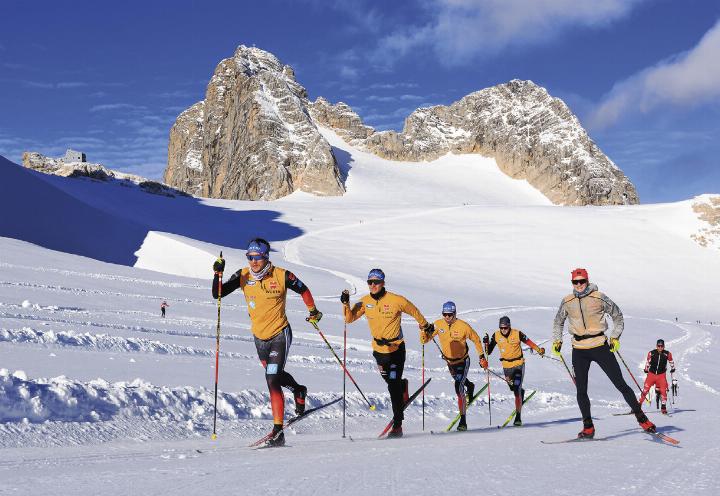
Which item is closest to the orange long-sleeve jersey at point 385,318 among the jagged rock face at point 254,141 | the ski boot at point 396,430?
the ski boot at point 396,430

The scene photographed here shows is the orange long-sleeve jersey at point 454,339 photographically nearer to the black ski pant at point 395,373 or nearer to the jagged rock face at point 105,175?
the black ski pant at point 395,373

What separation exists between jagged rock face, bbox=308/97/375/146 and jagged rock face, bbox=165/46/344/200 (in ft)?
41.0

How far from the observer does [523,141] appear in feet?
502

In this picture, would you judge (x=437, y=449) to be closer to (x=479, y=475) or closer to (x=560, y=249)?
(x=479, y=475)

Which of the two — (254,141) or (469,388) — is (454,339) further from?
(254,141)

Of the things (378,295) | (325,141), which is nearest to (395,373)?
(378,295)

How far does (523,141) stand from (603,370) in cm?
15355

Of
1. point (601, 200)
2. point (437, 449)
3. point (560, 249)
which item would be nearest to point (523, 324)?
point (437, 449)

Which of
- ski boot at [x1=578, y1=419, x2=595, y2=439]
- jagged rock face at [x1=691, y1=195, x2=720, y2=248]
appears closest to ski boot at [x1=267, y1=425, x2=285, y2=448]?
ski boot at [x1=578, y1=419, x2=595, y2=439]

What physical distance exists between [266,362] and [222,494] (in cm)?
295

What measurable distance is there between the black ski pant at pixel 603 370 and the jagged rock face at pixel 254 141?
4244 inches

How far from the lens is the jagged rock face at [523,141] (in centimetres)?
14388

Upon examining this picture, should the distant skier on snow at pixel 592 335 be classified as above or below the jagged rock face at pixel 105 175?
below

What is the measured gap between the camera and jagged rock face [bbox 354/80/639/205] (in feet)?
472
